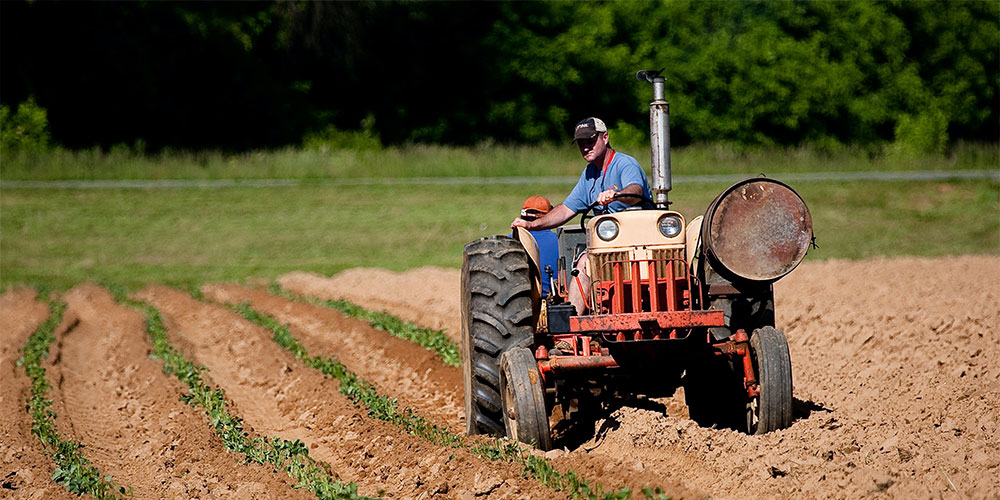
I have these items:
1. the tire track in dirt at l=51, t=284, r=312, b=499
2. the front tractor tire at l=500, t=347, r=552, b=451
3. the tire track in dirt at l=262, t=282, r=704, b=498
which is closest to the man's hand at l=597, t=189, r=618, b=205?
the front tractor tire at l=500, t=347, r=552, b=451

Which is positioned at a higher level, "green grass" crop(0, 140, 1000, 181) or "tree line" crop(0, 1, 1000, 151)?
"tree line" crop(0, 1, 1000, 151)

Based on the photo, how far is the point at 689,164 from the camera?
29.2 m

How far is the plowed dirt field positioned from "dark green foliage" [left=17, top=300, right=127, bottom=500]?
0.11m

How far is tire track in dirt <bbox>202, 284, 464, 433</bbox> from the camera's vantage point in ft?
29.4

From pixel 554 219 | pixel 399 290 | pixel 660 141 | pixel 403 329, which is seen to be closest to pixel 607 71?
pixel 399 290

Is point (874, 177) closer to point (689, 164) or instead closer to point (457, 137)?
point (689, 164)

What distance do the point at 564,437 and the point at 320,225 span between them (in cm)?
1731

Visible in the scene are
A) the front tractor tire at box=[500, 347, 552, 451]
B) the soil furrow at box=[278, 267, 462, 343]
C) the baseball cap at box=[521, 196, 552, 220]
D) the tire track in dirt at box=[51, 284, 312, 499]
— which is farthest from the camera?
the soil furrow at box=[278, 267, 462, 343]

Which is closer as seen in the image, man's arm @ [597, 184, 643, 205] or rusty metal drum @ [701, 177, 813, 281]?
rusty metal drum @ [701, 177, 813, 281]

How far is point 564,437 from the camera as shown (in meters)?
7.18

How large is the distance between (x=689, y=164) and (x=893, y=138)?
44.6ft

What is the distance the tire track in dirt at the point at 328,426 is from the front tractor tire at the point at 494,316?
44 centimetres

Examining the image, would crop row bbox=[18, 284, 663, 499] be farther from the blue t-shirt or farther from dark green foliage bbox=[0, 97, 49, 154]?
dark green foliage bbox=[0, 97, 49, 154]

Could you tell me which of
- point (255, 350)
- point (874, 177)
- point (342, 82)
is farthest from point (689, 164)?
point (255, 350)
